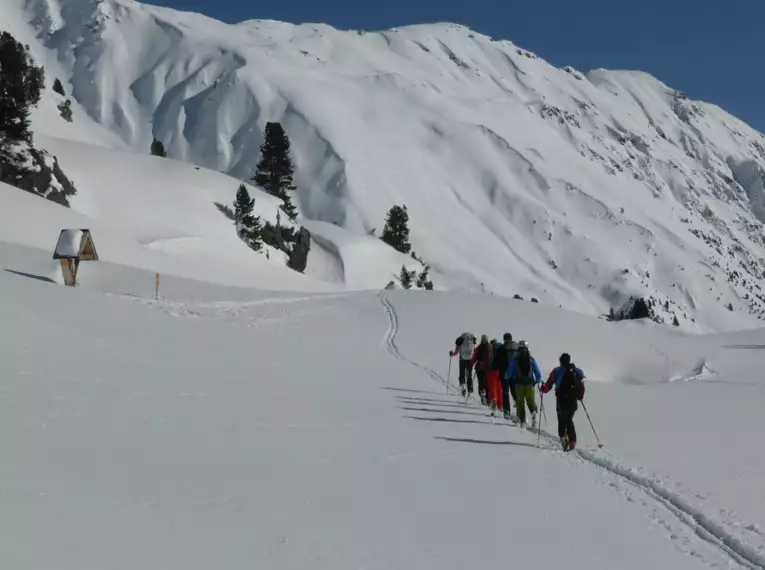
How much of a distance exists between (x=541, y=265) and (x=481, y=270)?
32.7 metres

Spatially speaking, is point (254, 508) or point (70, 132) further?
point (70, 132)

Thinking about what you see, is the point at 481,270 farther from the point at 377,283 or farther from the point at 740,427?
the point at 740,427

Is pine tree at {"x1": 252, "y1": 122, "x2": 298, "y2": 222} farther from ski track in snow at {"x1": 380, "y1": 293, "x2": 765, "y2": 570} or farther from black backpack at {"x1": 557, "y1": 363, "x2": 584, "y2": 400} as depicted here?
ski track in snow at {"x1": 380, "y1": 293, "x2": 765, "y2": 570}

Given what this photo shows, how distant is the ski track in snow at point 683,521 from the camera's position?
7824 mm

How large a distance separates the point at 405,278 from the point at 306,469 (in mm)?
74300

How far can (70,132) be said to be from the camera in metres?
89.8

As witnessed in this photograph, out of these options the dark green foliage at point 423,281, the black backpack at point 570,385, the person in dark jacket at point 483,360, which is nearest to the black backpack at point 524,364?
the black backpack at point 570,385

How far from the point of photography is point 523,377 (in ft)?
51.8

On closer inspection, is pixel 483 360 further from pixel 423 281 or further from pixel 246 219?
pixel 423 281

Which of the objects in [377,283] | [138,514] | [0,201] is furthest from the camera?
[377,283]

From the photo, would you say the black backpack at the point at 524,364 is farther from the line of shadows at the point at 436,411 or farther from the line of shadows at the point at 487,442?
the line of shadows at the point at 487,442

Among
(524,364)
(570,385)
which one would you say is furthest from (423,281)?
(570,385)

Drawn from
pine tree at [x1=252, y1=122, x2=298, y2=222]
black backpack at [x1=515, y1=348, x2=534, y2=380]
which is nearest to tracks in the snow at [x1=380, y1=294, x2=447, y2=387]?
black backpack at [x1=515, y1=348, x2=534, y2=380]

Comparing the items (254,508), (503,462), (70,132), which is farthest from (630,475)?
(70,132)
